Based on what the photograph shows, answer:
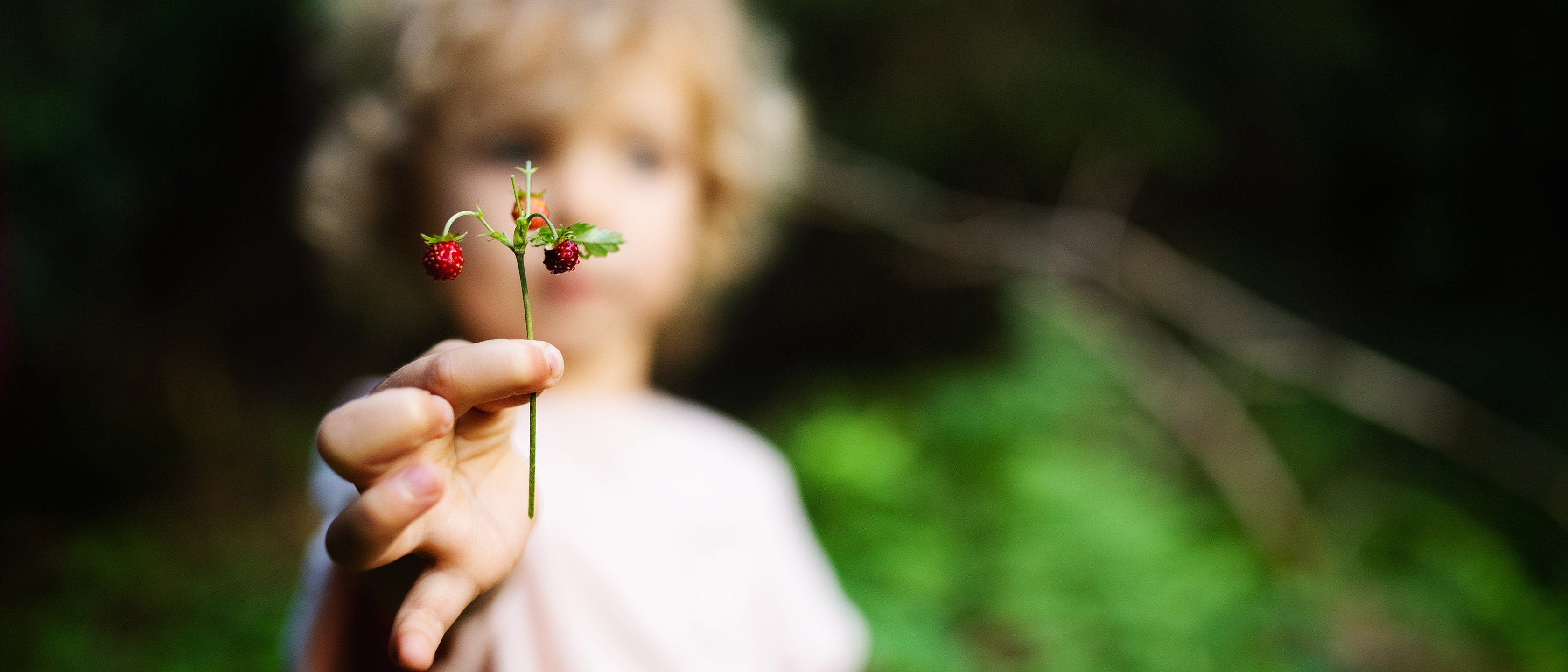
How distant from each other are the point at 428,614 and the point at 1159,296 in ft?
10.5

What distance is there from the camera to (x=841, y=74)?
2.90 m

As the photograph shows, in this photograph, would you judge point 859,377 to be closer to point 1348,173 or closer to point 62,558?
point 1348,173

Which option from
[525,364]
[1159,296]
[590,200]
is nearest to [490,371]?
[525,364]

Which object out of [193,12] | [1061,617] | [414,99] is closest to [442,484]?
[414,99]

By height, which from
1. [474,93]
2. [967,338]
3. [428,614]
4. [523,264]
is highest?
[967,338]

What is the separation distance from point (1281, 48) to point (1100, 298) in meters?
1.07

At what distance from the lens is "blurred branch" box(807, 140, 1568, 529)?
9.36 feet

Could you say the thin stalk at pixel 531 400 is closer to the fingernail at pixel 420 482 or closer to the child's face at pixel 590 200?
the fingernail at pixel 420 482

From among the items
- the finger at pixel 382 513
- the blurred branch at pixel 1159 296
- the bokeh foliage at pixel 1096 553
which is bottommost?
Result: the finger at pixel 382 513

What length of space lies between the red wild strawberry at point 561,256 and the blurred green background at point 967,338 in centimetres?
119

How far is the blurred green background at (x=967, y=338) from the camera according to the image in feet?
6.39

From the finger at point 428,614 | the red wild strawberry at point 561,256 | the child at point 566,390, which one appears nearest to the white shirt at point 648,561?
the child at point 566,390

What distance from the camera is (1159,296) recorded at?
10.3 ft

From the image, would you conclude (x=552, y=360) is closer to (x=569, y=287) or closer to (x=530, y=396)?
(x=530, y=396)
